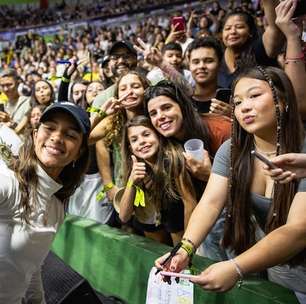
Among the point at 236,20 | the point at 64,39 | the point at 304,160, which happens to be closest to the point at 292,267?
the point at 304,160

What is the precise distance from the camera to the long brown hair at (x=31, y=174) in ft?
6.23

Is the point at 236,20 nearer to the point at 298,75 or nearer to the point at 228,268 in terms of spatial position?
the point at 298,75

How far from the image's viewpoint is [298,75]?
2.11 metres

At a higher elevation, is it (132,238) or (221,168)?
(221,168)

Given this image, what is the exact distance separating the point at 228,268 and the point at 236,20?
2.18 meters

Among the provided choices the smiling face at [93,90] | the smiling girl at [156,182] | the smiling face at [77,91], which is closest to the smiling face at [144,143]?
the smiling girl at [156,182]

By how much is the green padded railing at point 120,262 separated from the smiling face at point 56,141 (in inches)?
30.9

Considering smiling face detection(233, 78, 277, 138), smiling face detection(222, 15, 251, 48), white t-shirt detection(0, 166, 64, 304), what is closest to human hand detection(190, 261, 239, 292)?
smiling face detection(233, 78, 277, 138)

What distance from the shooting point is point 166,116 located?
8.22 feet

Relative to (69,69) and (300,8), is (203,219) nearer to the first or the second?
(300,8)

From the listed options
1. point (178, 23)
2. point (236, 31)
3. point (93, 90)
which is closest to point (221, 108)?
point (236, 31)

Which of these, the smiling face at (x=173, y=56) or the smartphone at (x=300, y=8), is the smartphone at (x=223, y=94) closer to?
the smartphone at (x=300, y=8)

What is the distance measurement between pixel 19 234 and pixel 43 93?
298cm

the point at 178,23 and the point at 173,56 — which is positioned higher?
the point at 178,23
